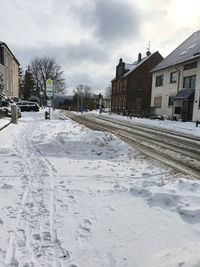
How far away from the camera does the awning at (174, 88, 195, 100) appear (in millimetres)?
27812

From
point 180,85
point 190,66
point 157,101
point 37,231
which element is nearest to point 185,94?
point 180,85

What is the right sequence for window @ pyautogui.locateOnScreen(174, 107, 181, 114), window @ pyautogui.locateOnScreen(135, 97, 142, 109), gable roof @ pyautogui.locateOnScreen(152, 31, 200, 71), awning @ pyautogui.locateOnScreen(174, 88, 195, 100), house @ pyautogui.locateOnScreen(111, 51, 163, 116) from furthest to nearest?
window @ pyautogui.locateOnScreen(135, 97, 142, 109) → house @ pyautogui.locateOnScreen(111, 51, 163, 116) → window @ pyautogui.locateOnScreen(174, 107, 181, 114) → gable roof @ pyautogui.locateOnScreen(152, 31, 200, 71) → awning @ pyautogui.locateOnScreen(174, 88, 195, 100)

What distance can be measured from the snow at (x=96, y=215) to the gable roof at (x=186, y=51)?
23643mm

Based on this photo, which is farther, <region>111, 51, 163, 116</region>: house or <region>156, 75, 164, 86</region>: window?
<region>111, 51, 163, 116</region>: house

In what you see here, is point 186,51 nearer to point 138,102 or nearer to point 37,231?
point 138,102

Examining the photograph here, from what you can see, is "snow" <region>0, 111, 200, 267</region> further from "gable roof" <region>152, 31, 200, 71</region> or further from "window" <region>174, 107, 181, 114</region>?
"window" <region>174, 107, 181, 114</region>

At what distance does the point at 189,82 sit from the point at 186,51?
448cm

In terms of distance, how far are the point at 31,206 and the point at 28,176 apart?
1709 mm

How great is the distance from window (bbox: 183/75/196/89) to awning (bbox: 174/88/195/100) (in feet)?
2.03

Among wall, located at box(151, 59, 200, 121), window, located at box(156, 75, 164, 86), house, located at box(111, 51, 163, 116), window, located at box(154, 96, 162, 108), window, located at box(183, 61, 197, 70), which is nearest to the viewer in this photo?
wall, located at box(151, 59, 200, 121)

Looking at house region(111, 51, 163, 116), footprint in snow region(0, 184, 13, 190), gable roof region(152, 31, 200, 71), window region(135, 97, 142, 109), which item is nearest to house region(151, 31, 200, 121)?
gable roof region(152, 31, 200, 71)

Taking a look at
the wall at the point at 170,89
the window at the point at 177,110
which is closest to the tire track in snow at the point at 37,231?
the wall at the point at 170,89

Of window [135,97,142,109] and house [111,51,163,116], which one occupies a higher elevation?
house [111,51,163,116]

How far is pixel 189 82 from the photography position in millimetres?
29328
